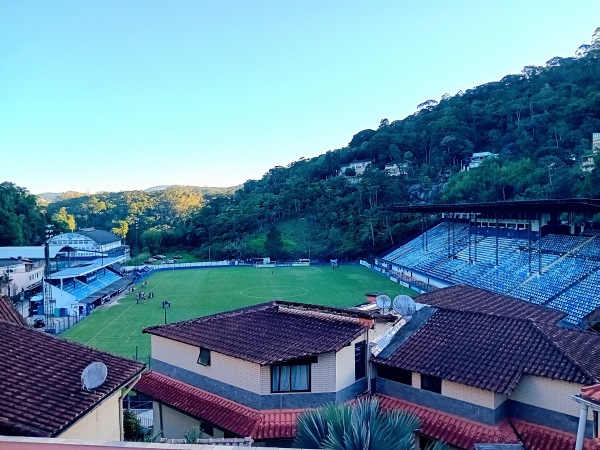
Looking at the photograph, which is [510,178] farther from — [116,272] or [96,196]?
[96,196]

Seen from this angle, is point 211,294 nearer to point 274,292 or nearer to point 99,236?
point 274,292

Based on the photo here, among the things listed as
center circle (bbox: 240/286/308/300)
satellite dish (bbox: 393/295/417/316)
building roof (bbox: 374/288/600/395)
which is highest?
satellite dish (bbox: 393/295/417/316)

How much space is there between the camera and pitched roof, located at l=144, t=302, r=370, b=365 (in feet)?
35.3

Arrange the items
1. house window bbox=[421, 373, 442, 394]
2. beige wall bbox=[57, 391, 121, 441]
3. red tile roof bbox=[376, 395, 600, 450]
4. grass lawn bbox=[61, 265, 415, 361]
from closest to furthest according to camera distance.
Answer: beige wall bbox=[57, 391, 121, 441] < red tile roof bbox=[376, 395, 600, 450] < house window bbox=[421, 373, 442, 394] < grass lawn bbox=[61, 265, 415, 361]

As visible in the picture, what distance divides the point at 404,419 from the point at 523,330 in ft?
21.7

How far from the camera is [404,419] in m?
5.98

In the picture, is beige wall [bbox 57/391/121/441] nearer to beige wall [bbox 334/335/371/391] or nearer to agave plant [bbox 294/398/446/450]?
agave plant [bbox 294/398/446/450]

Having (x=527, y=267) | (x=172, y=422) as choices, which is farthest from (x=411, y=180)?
(x=172, y=422)

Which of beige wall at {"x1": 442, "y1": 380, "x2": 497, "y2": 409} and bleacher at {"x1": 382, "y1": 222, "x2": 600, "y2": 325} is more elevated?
beige wall at {"x1": 442, "y1": 380, "x2": 497, "y2": 409}

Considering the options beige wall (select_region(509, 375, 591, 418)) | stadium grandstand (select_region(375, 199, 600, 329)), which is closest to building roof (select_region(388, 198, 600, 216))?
stadium grandstand (select_region(375, 199, 600, 329))

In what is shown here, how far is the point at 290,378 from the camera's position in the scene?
10680 millimetres

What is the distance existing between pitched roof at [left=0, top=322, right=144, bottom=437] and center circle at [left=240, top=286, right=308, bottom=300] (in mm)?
30885

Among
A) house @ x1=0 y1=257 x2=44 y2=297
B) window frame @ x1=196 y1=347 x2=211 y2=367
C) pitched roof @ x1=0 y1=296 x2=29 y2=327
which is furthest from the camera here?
house @ x1=0 y1=257 x2=44 y2=297

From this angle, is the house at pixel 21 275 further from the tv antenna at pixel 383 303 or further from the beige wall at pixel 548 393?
the beige wall at pixel 548 393
